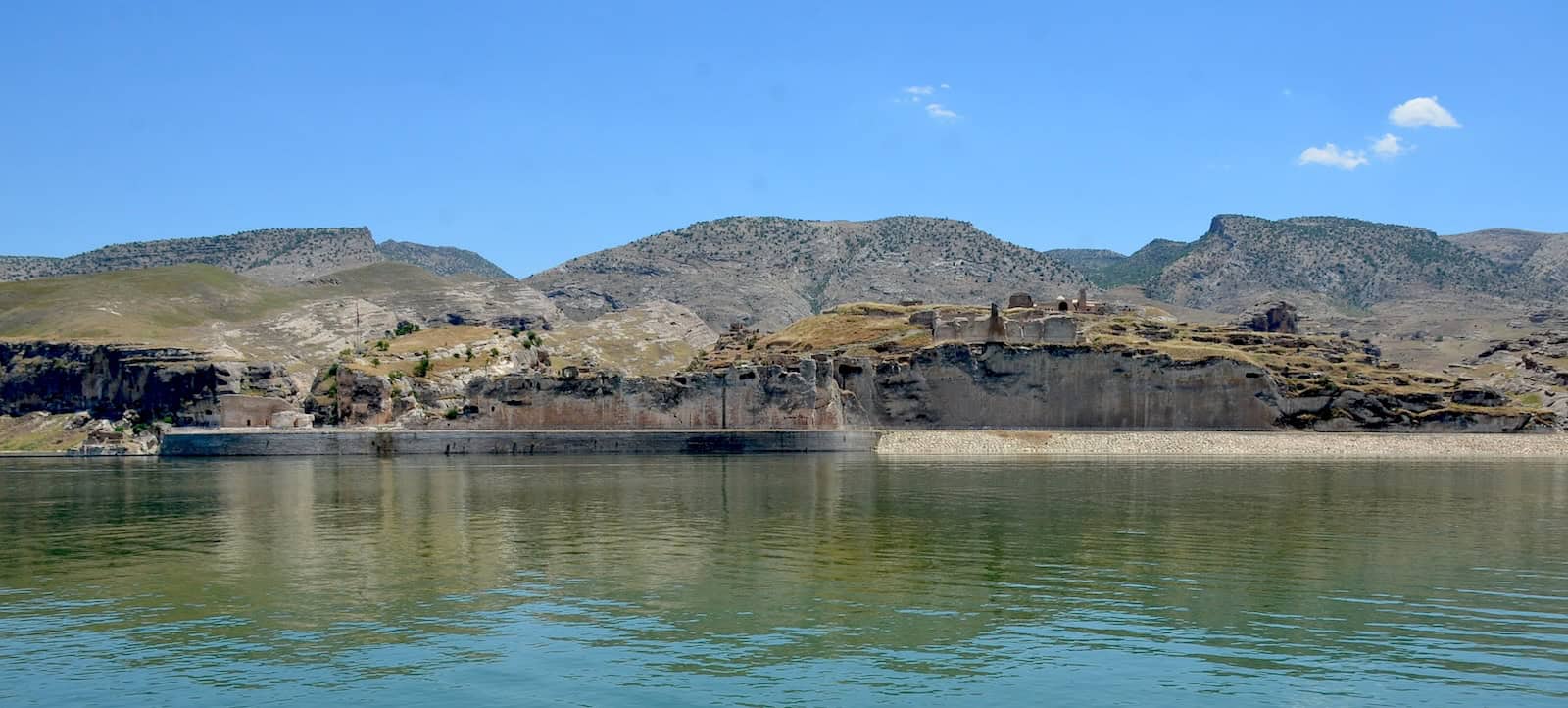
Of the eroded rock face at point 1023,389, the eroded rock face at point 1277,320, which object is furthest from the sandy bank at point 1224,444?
the eroded rock face at point 1277,320

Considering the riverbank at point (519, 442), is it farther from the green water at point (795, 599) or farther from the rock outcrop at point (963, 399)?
the green water at point (795, 599)

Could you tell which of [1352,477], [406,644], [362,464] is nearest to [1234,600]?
[406,644]

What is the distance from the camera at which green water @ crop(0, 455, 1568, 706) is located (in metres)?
17.4

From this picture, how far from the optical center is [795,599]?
23469 millimetres

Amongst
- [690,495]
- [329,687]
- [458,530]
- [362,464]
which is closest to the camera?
[329,687]

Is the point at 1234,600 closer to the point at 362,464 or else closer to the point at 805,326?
the point at 362,464

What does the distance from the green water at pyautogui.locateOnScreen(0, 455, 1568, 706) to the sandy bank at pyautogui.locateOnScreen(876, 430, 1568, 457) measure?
93.8 feet

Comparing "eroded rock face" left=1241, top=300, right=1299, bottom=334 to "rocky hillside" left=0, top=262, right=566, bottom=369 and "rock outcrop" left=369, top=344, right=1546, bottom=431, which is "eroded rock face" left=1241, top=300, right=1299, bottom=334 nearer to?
"rock outcrop" left=369, top=344, right=1546, bottom=431

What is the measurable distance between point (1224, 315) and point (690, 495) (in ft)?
548

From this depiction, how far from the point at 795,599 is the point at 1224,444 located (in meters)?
58.3

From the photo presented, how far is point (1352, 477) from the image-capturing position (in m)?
54.6

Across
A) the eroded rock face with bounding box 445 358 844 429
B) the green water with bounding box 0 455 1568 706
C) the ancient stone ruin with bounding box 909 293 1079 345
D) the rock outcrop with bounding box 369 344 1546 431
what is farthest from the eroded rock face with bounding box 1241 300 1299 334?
the green water with bounding box 0 455 1568 706

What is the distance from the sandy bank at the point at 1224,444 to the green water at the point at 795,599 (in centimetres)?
2858

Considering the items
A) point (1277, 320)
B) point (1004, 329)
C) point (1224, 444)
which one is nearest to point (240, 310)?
point (1004, 329)
